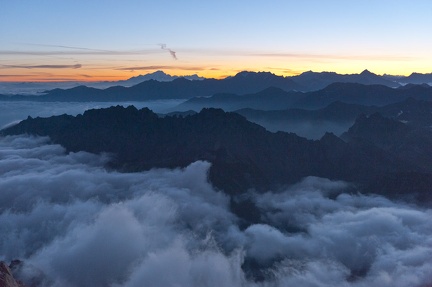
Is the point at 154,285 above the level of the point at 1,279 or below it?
below

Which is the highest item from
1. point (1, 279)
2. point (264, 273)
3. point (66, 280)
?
point (1, 279)

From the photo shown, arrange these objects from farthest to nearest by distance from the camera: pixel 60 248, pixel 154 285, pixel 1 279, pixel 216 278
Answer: pixel 60 248 < pixel 216 278 < pixel 154 285 < pixel 1 279

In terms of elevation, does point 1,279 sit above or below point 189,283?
above

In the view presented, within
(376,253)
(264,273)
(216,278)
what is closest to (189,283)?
(216,278)

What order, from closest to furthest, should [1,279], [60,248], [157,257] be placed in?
[1,279] < [157,257] < [60,248]

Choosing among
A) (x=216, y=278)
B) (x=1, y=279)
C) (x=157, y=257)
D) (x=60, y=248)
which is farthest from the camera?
(x=60, y=248)

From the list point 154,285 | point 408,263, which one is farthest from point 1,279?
point 408,263

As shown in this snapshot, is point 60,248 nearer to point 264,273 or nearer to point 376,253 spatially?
point 264,273

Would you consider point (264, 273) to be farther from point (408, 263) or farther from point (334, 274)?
point (408, 263)

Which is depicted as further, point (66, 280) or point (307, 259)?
point (307, 259)
